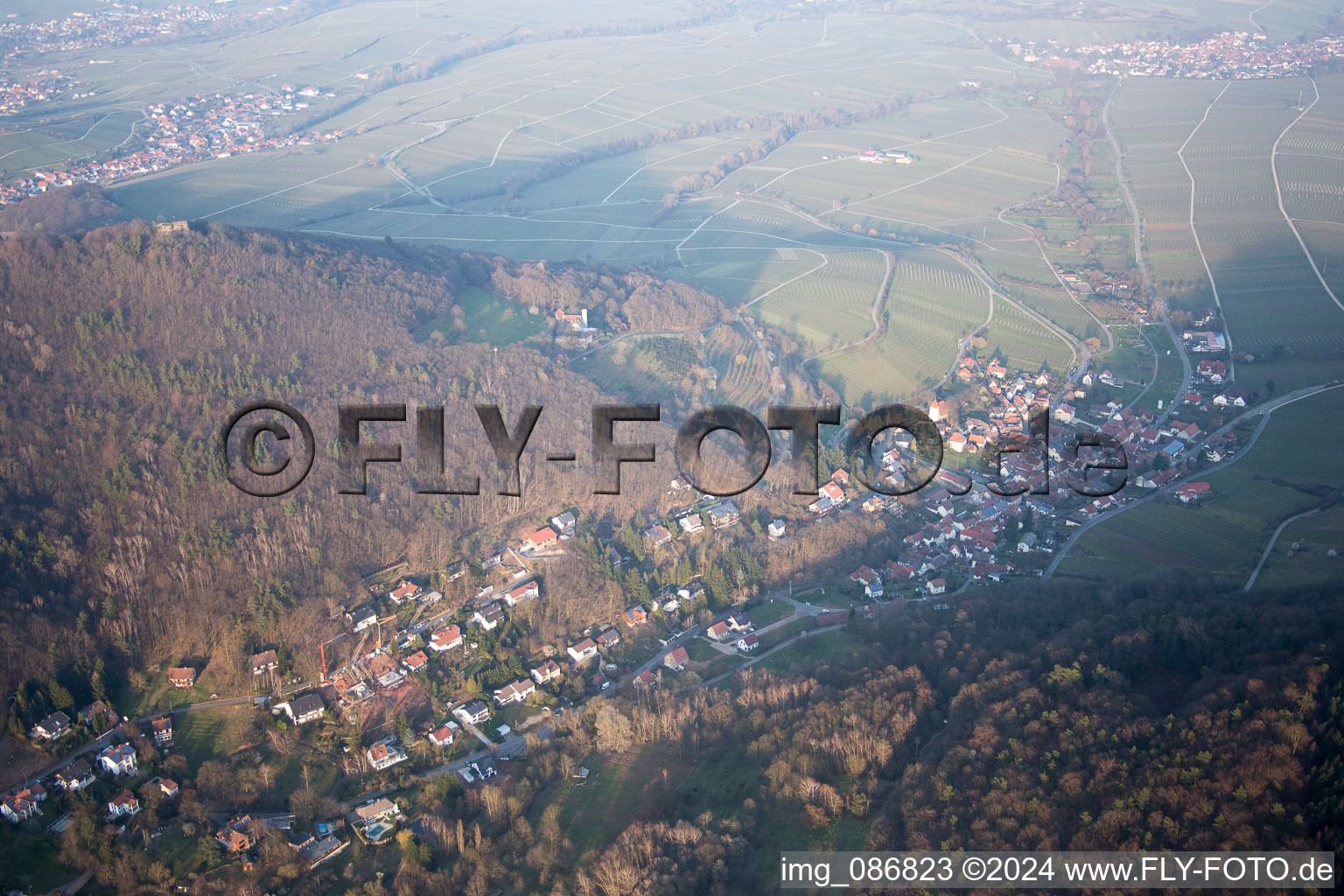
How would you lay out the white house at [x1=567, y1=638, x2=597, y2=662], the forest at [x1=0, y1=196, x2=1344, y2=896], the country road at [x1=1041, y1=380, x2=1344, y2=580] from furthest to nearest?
the country road at [x1=1041, y1=380, x2=1344, y2=580] < the white house at [x1=567, y1=638, x2=597, y2=662] < the forest at [x1=0, y1=196, x2=1344, y2=896]

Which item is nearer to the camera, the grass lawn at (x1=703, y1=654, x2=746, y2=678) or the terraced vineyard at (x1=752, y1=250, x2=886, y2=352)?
the grass lawn at (x1=703, y1=654, x2=746, y2=678)

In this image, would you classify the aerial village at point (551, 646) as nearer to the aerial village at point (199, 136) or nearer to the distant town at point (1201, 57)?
the aerial village at point (199, 136)

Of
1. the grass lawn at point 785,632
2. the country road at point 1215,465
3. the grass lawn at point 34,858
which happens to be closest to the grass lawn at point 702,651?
the grass lawn at point 785,632

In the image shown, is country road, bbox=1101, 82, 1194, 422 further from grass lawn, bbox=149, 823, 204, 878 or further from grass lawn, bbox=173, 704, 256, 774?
grass lawn, bbox=149, 823, 204, 878

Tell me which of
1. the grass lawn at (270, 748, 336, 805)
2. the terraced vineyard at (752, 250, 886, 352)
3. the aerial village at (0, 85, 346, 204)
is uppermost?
the aerial village at (0, 85, 346, 204)

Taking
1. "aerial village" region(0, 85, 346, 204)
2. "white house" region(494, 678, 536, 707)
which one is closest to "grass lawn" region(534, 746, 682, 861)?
"white house" region(494, 678, 536, 707)

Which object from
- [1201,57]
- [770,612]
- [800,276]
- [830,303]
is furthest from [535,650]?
[1201,57]

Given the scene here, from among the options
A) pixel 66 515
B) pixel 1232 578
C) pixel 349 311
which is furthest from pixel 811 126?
pixel 66 515

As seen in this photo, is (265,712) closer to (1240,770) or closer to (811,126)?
(1240,770)

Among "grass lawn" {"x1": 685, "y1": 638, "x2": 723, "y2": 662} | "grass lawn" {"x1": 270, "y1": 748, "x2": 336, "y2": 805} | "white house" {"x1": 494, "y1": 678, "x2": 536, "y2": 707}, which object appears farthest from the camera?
"grass lawn" {"x1": 685, "y1": 638, "x2": 723, "y2": 662}
